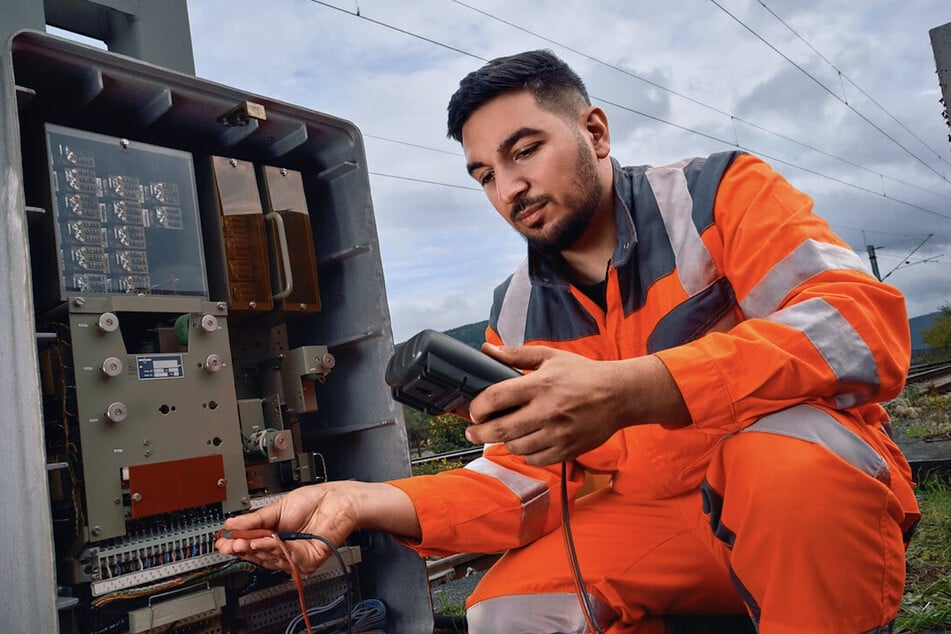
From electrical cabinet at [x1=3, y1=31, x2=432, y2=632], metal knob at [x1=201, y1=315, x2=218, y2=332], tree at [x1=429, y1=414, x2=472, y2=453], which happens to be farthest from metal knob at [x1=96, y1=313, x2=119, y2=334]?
tree at [x1=429, y1=414, x2=472, y2=453]

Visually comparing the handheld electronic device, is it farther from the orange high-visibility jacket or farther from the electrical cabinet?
the electrical cabinet

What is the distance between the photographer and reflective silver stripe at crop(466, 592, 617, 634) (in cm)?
173

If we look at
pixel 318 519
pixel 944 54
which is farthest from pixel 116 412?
pixel 944 54

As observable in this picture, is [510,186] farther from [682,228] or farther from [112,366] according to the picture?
[112,366]

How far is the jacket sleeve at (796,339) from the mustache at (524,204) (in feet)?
1.60

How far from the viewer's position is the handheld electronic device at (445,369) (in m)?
1.30

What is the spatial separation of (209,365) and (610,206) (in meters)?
1.23

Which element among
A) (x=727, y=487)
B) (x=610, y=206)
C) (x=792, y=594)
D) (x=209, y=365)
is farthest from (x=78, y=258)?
(x=792, y=594)

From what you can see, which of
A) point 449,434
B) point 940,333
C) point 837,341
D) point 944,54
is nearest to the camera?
point 837,341

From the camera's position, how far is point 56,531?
2123 mm

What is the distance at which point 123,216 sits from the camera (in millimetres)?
2314

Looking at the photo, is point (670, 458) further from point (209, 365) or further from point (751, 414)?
point (209, 365)

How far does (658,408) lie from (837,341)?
336mm

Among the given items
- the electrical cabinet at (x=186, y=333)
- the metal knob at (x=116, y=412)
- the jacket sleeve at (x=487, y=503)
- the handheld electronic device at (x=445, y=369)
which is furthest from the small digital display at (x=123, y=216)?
the handheld electronic device at (x=445, y=369)
